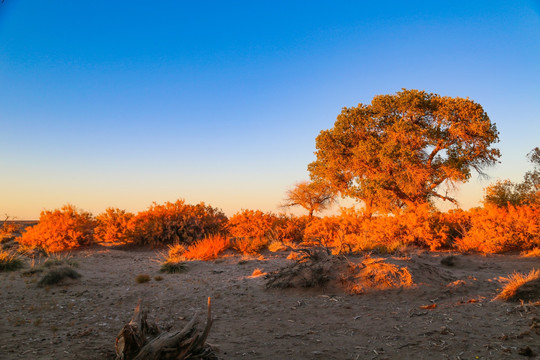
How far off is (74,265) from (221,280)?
4715mm

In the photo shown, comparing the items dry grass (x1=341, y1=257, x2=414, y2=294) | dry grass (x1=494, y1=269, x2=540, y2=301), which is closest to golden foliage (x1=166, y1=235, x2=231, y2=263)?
dry grass (x1=341, y1=257, x2=414, y2=294)

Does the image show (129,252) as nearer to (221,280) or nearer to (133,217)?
Answer: (133,217)

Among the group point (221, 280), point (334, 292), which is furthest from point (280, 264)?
point (334, 292)

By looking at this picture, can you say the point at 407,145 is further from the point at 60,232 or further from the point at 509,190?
the point at 60,232

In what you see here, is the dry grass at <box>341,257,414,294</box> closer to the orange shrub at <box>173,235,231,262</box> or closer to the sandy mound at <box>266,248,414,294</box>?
the sandy mound at <box>266,248,414,294</box>

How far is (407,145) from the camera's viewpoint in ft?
57.7

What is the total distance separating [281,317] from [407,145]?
14157 millimetres

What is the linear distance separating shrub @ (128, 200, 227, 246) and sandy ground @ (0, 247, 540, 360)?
6.42 m

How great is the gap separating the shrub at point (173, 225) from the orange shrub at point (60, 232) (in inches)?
84.4

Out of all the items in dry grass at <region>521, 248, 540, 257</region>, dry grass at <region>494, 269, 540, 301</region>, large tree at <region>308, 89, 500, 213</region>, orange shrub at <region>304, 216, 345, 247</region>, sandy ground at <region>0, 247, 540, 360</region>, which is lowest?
sandy ground at <region>0, 247, 540, 360</region>

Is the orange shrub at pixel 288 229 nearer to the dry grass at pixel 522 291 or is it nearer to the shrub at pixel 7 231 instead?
the dry grass at pixel 522 291

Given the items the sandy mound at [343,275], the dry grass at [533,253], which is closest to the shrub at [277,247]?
the sandy mound at [343,275]

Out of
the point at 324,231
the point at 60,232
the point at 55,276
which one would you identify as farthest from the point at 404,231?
the point at 60,232

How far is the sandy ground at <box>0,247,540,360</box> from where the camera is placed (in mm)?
4152
